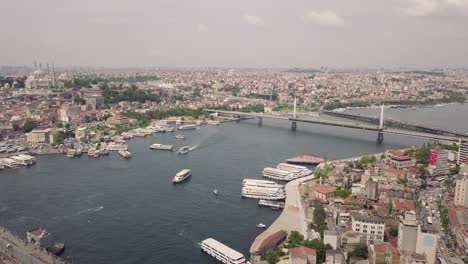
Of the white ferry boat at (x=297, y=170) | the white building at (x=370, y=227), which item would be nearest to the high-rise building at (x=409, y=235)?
the white building at (x=370, y=227)

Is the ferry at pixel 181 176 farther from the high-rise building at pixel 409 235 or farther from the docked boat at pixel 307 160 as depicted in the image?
the high-rise building at pixel 409 235

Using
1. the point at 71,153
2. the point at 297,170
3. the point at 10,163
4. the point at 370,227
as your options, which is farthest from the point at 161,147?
the point at 370,227

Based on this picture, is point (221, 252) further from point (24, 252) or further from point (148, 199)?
point (148, 199)

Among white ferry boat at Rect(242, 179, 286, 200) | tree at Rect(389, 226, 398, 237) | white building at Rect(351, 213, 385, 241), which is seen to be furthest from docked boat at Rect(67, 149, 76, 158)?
tree at Rect(389, 226, 398, 237)

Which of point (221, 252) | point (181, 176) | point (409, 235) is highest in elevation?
point (409, 235)

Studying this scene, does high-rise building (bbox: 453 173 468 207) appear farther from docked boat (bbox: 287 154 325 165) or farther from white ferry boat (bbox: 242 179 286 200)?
docked boat (bbox: 287 154 325 165)

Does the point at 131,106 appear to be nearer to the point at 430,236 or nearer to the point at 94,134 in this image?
the point at 94,134
